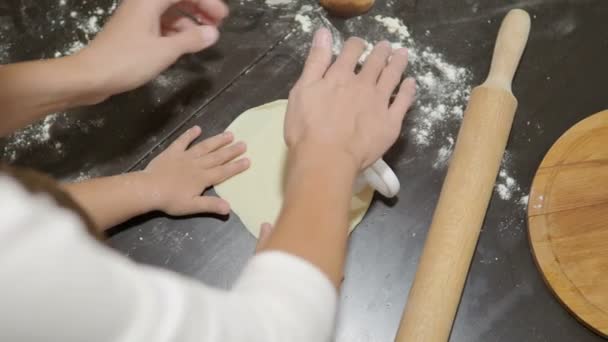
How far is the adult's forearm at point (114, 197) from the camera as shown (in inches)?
31.1

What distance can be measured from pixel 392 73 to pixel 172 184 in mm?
349

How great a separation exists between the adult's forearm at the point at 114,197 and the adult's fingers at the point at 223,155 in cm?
9

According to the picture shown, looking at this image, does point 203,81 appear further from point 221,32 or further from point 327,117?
point 327,117

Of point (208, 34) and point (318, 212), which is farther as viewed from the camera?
point (208, 34)

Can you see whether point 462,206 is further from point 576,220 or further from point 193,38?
point 193,38

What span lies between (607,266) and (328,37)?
0.50m

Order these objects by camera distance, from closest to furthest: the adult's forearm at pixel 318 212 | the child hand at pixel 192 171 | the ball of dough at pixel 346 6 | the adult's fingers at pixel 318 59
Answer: the adult's forearm at pixel 318 212 < the adult's fingers at pixel 318 59 < the child hand at pixel 192 171 < the ball of dough at pixel 346 6

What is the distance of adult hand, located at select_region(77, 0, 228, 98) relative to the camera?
80cm

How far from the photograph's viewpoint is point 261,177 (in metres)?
0.87

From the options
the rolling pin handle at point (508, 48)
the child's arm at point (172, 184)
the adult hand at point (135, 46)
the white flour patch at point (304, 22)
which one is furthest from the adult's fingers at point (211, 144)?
the rolling pin handle at point (508, 48)

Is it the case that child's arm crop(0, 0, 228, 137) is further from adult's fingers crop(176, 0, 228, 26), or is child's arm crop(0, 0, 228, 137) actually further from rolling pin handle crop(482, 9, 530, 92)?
rolling pin handle crop(482, 9, 530, 92)

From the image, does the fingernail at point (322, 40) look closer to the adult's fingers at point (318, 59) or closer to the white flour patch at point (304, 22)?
the adult's fingers at point (318, 59)

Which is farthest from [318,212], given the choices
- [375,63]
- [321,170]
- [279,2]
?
[279,2]

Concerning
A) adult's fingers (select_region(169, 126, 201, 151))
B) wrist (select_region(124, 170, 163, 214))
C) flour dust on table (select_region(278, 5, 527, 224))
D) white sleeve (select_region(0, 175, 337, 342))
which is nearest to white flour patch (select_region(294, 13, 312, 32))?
flour dust on table (select_region(278, 5, 527, 224))
